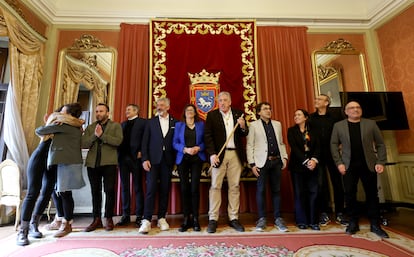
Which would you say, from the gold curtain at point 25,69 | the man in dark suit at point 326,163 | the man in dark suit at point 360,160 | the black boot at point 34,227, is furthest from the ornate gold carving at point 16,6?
the man in dark suit at point 360,160

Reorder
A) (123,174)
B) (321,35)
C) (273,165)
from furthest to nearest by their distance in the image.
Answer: (321,35), (123,174), (273,165)

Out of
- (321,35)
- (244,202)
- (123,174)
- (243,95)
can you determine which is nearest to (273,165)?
(244,202)

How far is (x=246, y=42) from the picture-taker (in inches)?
141

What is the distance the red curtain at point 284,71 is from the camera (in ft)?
11.6

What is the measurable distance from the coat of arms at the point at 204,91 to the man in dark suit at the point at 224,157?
0.78 m

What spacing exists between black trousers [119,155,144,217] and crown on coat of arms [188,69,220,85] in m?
1.51

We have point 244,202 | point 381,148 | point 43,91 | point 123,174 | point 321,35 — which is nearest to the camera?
point 381,148

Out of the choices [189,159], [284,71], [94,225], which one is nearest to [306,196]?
[189,159]

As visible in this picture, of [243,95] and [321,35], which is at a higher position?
[321,35]

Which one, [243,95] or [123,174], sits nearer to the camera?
[123,174]

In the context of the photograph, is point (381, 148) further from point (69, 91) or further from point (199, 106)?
point (69, 91)

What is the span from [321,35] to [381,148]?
261cm

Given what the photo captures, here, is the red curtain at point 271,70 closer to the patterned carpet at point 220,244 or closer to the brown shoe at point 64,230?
the patterned carpet at point 220,244

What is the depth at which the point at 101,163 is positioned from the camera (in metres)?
2.43
